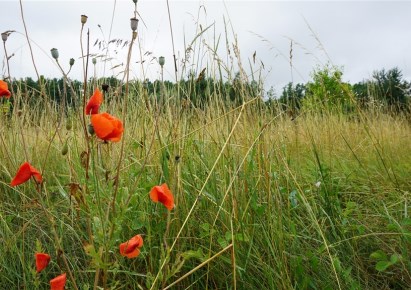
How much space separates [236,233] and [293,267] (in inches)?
7.6

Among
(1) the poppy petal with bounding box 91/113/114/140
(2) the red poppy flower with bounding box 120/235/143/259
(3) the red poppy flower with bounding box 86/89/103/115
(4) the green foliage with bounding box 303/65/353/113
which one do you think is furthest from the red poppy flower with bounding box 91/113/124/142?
(4) the green foliage with bounding box 303/65/353/113

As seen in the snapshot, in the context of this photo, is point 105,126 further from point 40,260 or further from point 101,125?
point 40,260

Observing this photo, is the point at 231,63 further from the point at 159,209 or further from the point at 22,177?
the point at 22,177

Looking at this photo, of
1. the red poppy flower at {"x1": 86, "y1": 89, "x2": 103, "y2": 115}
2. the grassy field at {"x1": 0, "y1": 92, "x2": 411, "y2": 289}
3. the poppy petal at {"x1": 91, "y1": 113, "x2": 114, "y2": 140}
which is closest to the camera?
the poppy petal at {"x1": 91, "y1": 113, "x2": 114, "y2": 140}

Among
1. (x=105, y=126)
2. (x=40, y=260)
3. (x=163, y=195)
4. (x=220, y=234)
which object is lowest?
(x=220, y=234)

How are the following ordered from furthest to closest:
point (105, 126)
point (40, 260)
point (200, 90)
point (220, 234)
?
point (200, 90) → point (220, 234) → point (40, 260) → point (105, 126)

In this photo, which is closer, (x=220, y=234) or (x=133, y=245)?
(x=133, y=245)

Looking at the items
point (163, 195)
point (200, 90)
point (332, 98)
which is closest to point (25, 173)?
point (163, 195)

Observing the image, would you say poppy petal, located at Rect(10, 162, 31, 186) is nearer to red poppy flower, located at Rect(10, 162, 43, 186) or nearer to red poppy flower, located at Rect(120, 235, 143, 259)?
red poppy flower, located at Rect(10, 162, 43, 186)

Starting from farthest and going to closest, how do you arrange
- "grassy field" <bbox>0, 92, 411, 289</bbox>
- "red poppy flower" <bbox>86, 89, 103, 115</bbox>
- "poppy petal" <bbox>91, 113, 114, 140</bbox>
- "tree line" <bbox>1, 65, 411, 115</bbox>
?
"tree line" <bbox>1, 65, 411, 115</bbox> → "grassy field" <bbox>0, 92, 411, 289</bbox> → "red poppy flower" <bbox>86, 89, 103, 115</bbox> → "poppy petal" <bbox>91, 113, 114, 140</bbox>

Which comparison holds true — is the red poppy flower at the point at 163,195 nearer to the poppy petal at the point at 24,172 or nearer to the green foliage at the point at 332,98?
the poppy petal at the point at 24,172

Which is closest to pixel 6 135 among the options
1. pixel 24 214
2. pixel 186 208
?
pixel 24 214

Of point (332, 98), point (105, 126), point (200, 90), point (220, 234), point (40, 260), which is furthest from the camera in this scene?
point (332, 98)

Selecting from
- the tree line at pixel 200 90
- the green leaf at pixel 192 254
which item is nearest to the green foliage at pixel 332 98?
the tree line at pixel 200 90
